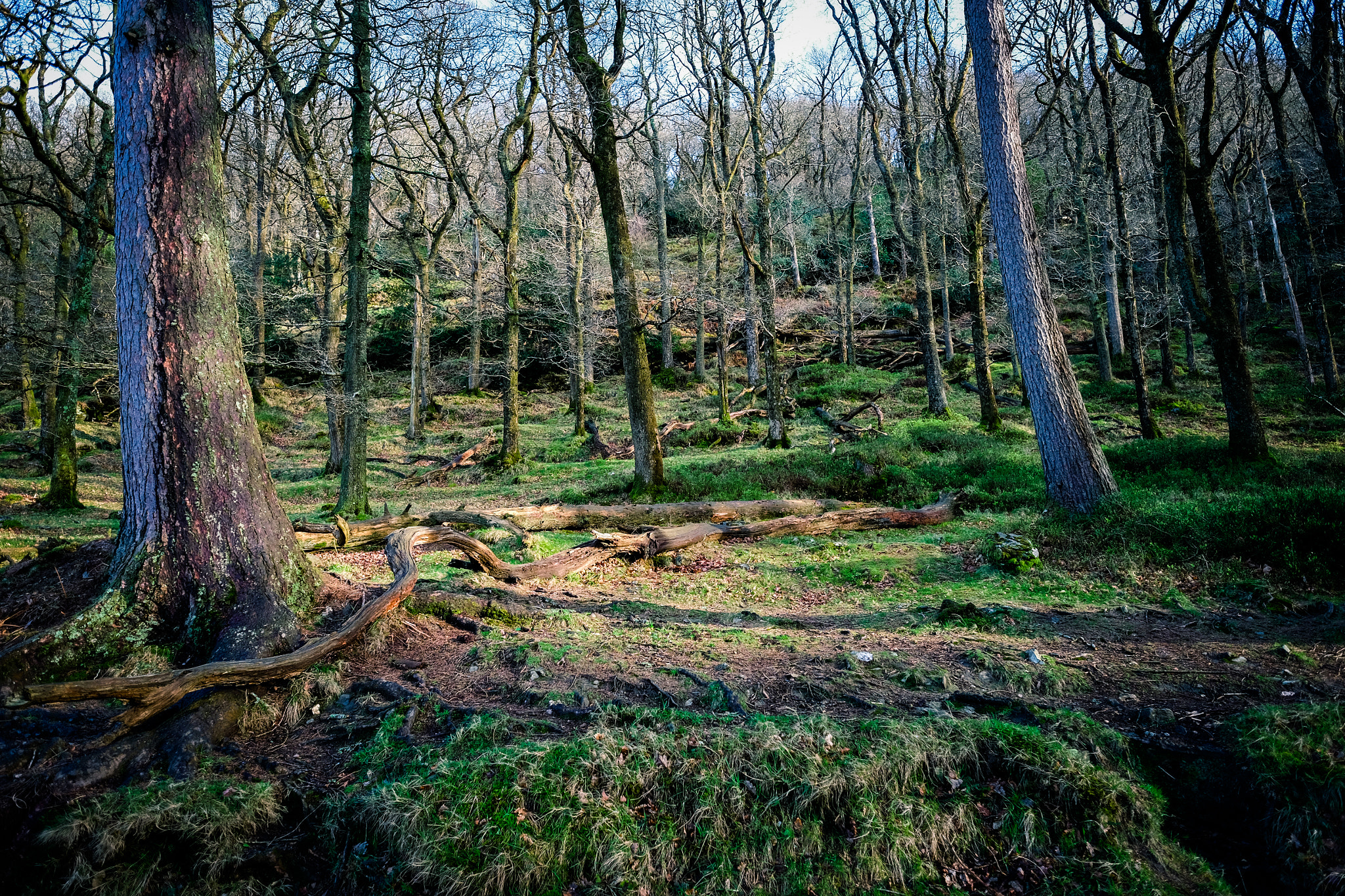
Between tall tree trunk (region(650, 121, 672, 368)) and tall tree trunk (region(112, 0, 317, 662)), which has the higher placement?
tall tree trunk (region(650, 121, 672, 368))

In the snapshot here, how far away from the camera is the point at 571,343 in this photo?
2258cm

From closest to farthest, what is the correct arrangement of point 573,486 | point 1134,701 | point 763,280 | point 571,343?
point 1134,701
point 573,486
point 763,280
point 571,343

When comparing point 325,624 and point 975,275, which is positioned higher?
point 975,275

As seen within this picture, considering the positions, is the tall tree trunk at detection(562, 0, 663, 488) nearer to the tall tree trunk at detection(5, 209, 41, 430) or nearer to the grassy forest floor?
the grassy forest floor

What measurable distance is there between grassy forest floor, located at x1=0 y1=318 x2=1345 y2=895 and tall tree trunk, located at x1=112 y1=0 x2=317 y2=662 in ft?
1.77

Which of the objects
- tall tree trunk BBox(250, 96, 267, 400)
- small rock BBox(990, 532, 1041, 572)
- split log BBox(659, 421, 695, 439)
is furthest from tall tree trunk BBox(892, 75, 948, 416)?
tall tree trunk BBox(250, 96, 267, 400)

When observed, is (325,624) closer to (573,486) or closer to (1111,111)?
(573,486)

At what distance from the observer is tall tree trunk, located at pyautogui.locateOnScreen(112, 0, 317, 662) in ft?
13.8

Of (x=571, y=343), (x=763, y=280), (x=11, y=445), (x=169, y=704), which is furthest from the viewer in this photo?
(x=571, y=343)

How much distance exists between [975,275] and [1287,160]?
8974 mm

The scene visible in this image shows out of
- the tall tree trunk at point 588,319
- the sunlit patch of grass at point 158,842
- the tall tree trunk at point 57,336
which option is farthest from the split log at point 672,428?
the sunlit patch of grass at point 158,842

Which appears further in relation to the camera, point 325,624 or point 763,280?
point 763,280

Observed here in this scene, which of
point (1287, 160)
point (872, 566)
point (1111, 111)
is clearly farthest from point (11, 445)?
point (1287, 160)

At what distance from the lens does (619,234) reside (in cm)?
1150
